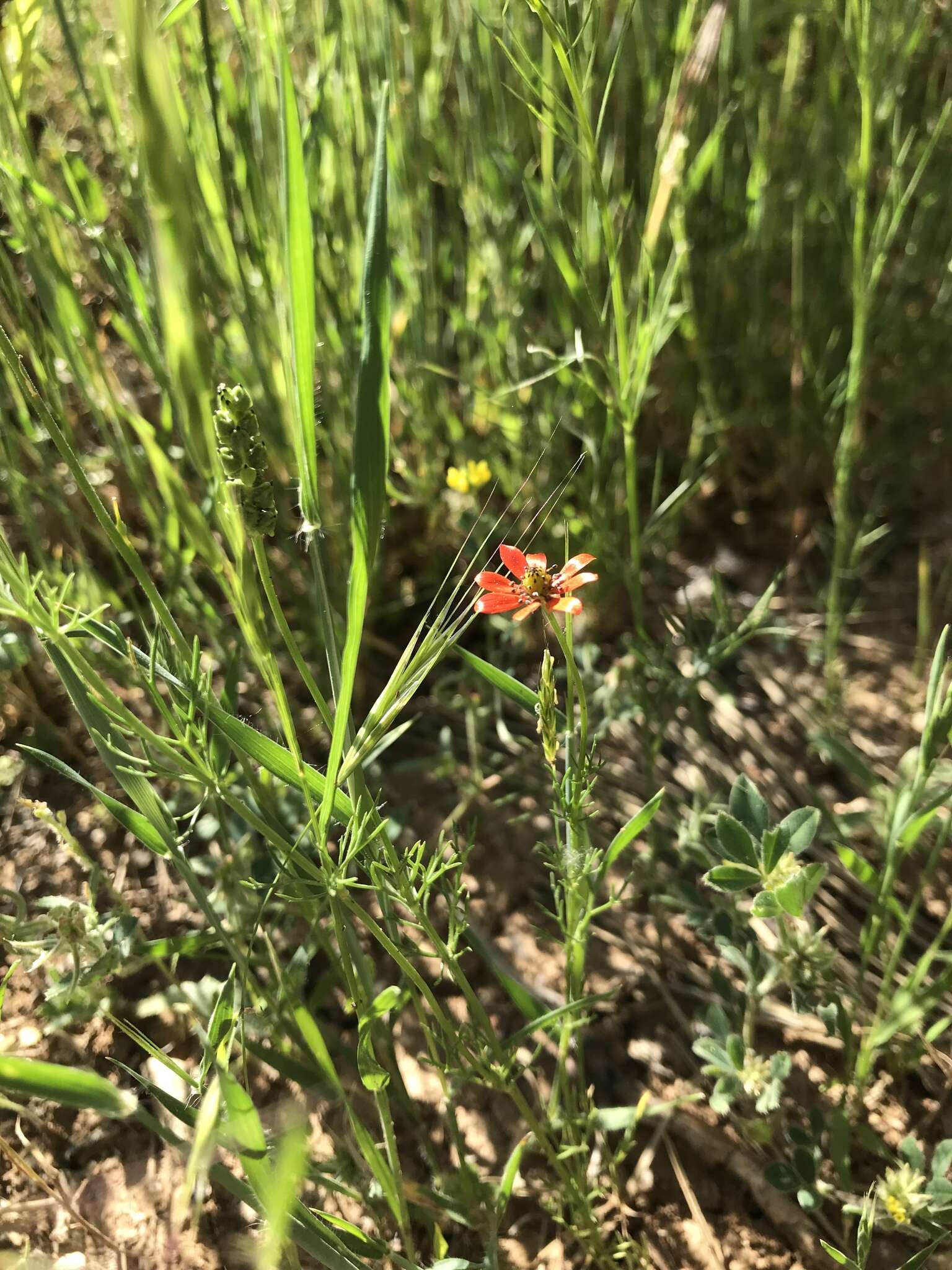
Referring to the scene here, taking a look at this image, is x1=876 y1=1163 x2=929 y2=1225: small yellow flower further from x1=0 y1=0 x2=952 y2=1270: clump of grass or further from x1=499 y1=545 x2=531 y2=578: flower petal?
x1=499 y1=545 x2=531 y2=578: flower petal

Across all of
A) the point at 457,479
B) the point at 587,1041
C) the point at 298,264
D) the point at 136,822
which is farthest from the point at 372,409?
the point at 587,1041

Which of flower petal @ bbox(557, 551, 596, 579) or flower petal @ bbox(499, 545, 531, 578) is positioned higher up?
flower petal @ bbox(499, 545, 531, 578)

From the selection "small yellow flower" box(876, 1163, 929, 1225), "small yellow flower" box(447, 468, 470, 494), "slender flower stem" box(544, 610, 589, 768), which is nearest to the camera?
"slender flower stem" box(544, 610, 589, 768)

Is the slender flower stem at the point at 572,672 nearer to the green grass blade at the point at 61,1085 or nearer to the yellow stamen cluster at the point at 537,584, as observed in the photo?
the yellow stamen cluster at the point at 537,584

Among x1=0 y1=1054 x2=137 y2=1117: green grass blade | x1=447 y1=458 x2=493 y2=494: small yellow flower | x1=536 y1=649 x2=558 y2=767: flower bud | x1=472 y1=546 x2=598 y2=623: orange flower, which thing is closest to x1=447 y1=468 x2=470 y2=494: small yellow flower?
x1=447 y1=458 x2=493 y2=494: small yellow flower

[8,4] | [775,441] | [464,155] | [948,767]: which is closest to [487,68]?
[464,155]

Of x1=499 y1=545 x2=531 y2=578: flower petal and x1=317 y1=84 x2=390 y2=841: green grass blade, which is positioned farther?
x1=499 y1=545 x2=531 y2=578: flower petal
